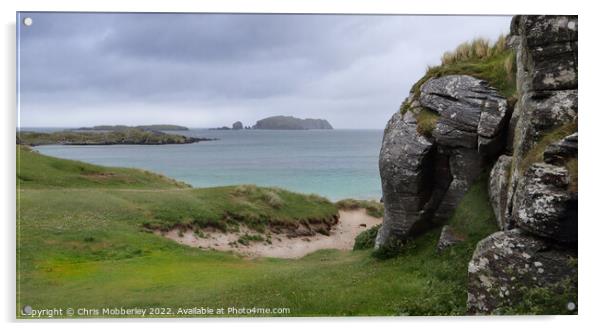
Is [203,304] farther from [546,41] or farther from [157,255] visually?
[546,41]

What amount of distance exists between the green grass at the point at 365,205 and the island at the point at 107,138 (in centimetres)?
1721

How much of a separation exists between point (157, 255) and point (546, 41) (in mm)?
18972

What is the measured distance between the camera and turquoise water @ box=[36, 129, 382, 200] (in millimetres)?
20578

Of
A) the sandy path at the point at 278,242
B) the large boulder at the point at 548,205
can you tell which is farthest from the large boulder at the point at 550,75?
the sandy path at the point at 278,242

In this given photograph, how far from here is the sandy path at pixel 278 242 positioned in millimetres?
27922

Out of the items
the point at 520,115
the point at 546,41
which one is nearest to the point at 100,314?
the point at 520,115

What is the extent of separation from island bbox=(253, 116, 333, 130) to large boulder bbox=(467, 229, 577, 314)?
9.22 m

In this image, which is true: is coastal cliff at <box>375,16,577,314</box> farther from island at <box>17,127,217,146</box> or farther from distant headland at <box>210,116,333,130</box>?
island at <box>17,127,217,146</box>

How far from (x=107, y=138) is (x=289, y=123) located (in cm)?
771

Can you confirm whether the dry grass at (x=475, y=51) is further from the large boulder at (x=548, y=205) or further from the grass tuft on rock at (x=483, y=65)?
the large boulder at (x=548, y=205)

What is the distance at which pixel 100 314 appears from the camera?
1469 centimetres

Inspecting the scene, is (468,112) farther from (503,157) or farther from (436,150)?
(503,157)

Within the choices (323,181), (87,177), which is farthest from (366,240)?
(87,177)

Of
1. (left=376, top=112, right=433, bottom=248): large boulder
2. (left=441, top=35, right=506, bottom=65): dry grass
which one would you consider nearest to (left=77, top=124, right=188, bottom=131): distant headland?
(left=376, top=112, right=433, bottom=248): large boulder
